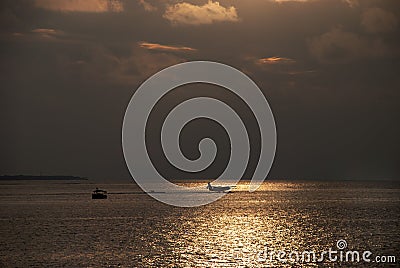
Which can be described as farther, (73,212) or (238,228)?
(73,212)

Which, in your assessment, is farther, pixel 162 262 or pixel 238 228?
pixel 238 228

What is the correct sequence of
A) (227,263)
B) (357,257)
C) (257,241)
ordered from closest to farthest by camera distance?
(227,263) → (357,257) → (257,241)

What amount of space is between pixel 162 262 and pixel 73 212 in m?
89.0

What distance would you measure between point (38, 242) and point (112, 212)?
6542 centimetres

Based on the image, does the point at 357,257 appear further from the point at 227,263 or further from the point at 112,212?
the point at 112,212

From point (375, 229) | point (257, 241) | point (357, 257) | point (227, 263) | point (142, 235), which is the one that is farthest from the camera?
point (375, 229)

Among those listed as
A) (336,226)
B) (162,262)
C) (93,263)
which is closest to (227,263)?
(162,262)

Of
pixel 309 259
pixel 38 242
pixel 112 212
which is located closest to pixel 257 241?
pixel 309 259

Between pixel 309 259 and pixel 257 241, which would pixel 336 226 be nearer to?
pixel 257 241

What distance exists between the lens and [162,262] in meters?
71.3

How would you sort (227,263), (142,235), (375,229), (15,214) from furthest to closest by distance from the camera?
1. (15,214)
2. (375,229)
3. (142,235)
4. (227,263)

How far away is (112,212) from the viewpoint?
512 ft

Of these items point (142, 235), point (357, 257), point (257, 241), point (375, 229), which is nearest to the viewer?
point (357, 257)

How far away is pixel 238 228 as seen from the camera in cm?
11119
